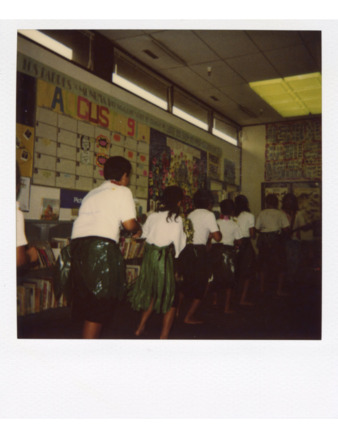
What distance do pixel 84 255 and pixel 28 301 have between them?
676mm

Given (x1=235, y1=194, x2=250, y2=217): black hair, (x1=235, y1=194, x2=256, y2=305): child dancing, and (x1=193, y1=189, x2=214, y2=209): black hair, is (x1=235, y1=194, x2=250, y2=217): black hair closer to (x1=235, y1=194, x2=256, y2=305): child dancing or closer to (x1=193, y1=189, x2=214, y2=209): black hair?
(x1=235, y1=194, x2=256, y2=305): child dancing

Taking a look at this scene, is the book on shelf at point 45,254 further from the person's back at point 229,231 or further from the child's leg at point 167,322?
the person's back at point 229,231

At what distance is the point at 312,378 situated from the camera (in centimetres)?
204

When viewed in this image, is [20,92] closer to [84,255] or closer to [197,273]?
[84,255]

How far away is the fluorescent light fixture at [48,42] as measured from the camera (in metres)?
2.17

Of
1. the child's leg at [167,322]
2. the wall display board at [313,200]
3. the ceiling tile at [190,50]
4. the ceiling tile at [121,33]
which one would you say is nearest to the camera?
the wall display board at [313,200]

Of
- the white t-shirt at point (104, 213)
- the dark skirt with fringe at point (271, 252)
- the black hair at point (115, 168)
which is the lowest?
the dark skirt with fringe at point (271, 252)

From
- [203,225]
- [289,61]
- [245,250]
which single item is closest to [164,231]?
[203,225]

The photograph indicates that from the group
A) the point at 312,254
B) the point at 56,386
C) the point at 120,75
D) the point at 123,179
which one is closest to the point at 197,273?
the point at 312,254

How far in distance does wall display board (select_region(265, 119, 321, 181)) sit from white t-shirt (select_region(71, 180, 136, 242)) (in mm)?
1267

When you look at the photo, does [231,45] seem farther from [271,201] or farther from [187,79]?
[271,201]

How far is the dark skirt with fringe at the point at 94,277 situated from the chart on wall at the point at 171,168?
2.60m

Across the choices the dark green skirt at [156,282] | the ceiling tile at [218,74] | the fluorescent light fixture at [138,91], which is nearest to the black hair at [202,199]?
the dark green skirt at [156,282]

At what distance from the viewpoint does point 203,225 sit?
3.00 meters
